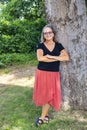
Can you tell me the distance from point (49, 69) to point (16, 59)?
6.17 meters

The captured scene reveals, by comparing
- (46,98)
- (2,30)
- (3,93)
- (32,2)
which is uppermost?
(32,2)

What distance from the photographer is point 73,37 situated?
5.61 meters

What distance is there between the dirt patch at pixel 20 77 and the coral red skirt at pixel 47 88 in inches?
113

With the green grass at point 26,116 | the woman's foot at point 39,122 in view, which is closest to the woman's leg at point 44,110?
the woman's foot at point 39,122

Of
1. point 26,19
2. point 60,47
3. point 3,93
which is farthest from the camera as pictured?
point 26,19

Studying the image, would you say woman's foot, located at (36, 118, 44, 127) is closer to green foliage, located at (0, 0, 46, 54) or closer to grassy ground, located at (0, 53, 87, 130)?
grassy ground, located at (0, 53, 87, 130)

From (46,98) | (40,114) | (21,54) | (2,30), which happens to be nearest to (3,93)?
(40,114)

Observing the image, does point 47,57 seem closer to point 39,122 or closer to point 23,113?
point 39,122

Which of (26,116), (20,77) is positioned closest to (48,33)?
(26,116)

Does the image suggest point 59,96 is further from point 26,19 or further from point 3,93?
point 26,19

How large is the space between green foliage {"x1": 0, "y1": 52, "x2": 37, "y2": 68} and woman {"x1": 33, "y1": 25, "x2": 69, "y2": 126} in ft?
18.1

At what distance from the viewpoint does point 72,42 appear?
5625 millimetres

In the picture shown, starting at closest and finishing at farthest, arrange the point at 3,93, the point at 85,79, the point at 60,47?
the point at 60,47 < the point at 85,79 < the point at 3,93

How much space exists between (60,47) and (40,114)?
151 centimetres
